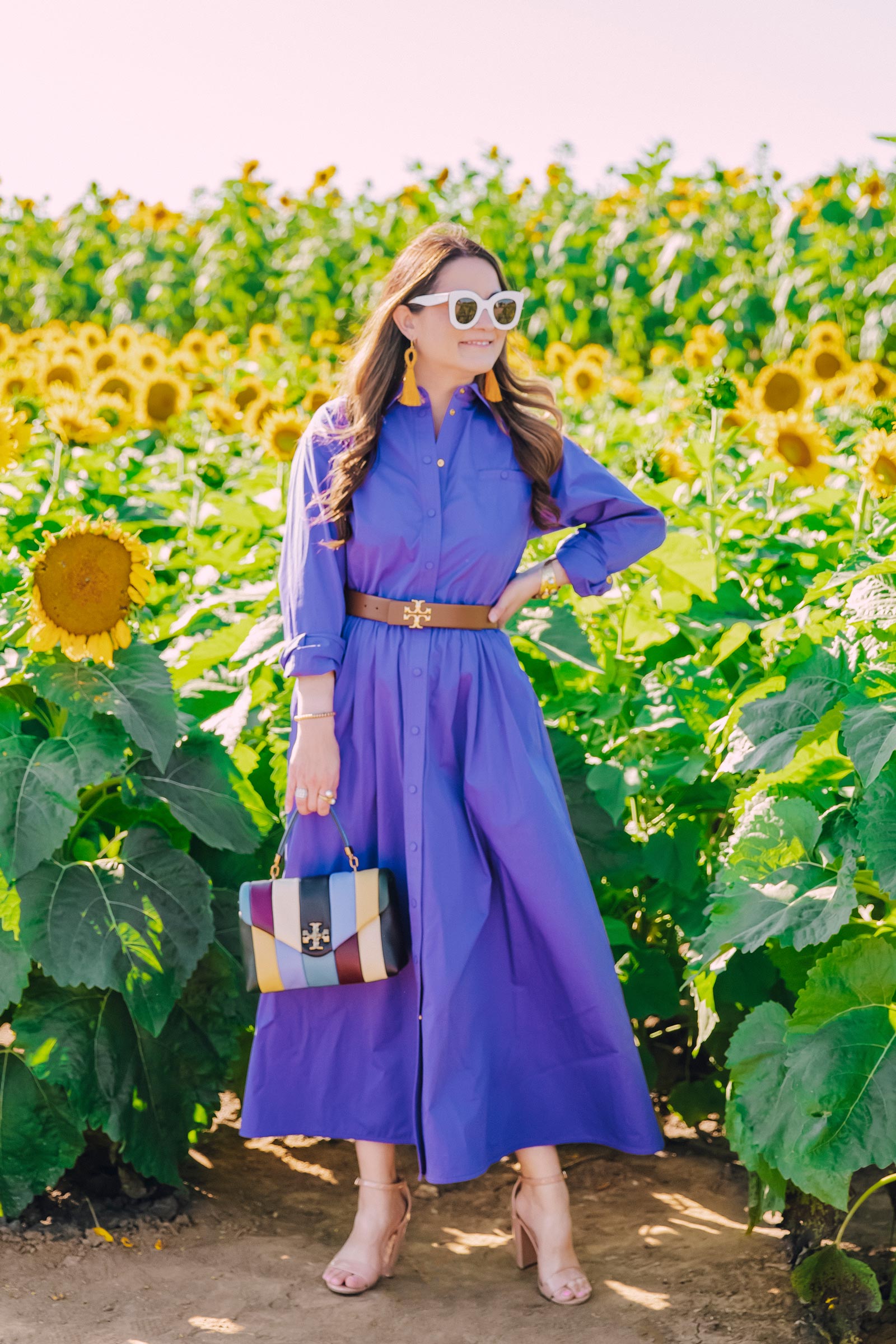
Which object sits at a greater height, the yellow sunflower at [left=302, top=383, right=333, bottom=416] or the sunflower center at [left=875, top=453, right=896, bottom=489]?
the yellow sunflower at [left=302, top=383, right=333, bottom=416]

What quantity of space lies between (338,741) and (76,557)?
0.55 m

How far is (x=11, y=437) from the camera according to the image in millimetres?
2775

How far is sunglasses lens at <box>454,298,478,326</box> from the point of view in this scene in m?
2.32

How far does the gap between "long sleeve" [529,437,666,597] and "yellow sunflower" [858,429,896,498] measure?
0.42m

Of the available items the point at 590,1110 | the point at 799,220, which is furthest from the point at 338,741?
the point at 799,220

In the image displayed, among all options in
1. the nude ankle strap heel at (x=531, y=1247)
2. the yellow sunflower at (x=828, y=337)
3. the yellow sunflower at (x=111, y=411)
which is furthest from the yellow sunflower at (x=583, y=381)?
the nude ankle strap heel at (x=531, y=1247)

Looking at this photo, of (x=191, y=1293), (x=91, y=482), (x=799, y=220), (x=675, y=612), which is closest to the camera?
(x=191, y=1293)

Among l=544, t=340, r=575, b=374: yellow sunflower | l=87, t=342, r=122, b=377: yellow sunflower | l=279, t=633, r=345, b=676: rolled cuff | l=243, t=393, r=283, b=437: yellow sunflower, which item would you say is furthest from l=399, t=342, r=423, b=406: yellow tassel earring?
l=544, t=340, r=575, b=374: yellow sunflower

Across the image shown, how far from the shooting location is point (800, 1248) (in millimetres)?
2354

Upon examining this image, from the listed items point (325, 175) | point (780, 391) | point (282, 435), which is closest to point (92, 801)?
point (282, 435)

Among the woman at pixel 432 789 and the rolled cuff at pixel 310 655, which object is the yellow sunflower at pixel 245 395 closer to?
the woman at pixel 432 789

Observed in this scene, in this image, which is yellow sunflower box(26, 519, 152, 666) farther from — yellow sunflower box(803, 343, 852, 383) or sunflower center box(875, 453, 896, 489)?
yellow sunflower box(803, 343, 852, 383)

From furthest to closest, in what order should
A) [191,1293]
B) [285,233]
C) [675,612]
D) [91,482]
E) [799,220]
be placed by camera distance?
[285,233] < [799,220] < [91,482] < [675,612] < [191,1293]

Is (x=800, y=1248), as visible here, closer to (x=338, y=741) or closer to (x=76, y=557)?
(x=338, y=741)
